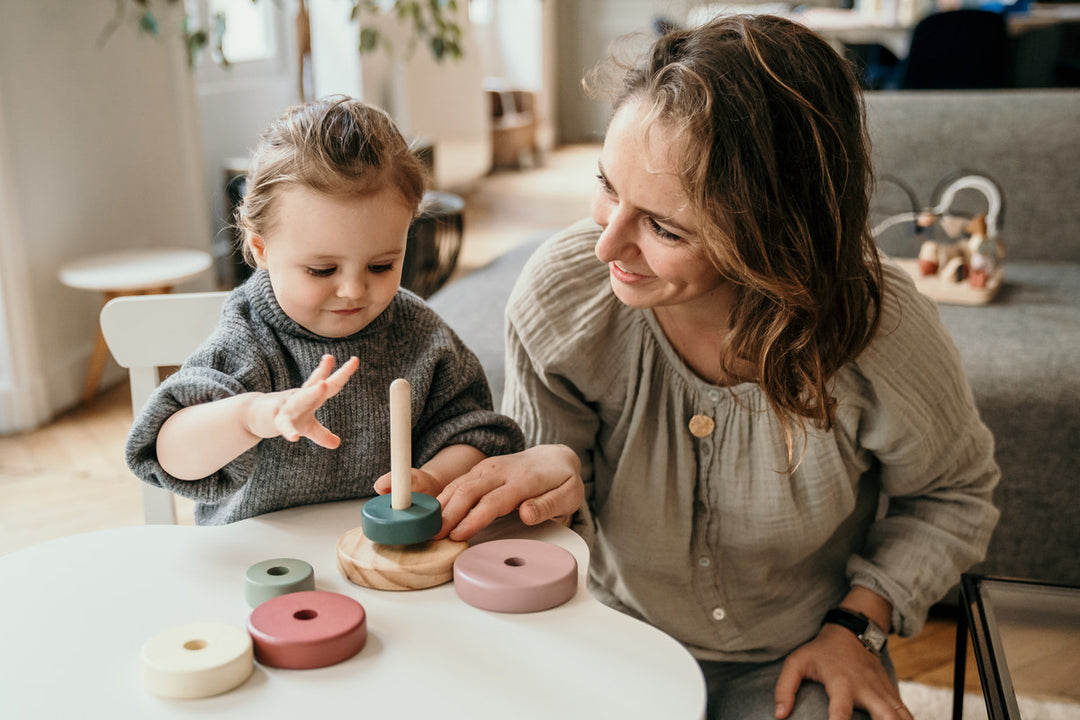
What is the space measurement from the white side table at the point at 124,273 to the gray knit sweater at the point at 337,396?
75.9 inches

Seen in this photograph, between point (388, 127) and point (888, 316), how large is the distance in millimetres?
545

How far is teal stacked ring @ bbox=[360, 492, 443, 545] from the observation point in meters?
0.77

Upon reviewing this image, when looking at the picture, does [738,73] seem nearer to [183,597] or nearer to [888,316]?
[888,316]

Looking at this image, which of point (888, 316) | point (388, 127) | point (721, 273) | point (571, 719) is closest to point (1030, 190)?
point (888, 316)

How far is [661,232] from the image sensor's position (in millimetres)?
916

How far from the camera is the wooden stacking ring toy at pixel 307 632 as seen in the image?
68 cm

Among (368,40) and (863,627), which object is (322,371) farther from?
(368,40)

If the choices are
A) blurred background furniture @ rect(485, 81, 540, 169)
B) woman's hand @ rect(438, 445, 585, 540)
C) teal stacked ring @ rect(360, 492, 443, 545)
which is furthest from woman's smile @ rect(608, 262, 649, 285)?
blurred background furniture @ rect(485, 81, 540, 169)

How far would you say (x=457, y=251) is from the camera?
141 inches

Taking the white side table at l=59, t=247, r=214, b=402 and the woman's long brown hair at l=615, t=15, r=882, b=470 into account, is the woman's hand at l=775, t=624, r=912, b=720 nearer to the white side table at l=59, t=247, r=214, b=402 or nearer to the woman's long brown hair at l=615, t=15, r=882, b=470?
the woman's long brown hair at l=615, t=15, r=882, b=470

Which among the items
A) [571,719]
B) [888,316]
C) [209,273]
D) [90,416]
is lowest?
[90,416]

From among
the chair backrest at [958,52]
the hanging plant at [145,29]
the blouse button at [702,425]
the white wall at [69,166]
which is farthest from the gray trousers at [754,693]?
the chair backrest at [958,52]

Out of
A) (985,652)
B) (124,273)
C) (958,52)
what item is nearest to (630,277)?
(985,652)

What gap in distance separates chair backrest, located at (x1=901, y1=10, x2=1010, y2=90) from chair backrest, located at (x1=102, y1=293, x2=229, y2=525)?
14.5ft
